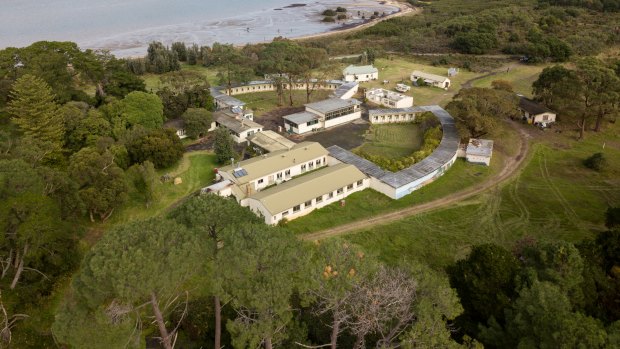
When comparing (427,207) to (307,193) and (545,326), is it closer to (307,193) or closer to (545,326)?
(307,193)

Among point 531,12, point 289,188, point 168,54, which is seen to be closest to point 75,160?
point 289,188

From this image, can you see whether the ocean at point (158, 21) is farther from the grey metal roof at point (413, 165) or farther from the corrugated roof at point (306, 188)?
the corrugated roof at point (306, 188)

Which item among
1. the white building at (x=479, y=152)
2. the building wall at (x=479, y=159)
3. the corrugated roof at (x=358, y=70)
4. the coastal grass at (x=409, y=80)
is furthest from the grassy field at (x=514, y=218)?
the corrugated roof at (x=358, y=70)

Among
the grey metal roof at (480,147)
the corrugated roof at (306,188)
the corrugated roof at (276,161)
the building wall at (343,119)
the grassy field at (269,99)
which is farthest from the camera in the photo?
the grassy field at (269,99)

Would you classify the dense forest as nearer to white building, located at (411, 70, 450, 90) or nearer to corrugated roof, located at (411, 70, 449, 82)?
white building, located at (411, 70, 450, 90)

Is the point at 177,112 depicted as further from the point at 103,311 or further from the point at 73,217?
the point at 103,311

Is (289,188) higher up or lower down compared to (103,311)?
lower down

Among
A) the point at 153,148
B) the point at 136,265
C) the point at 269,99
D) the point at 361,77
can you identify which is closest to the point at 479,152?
the point at 153,148
